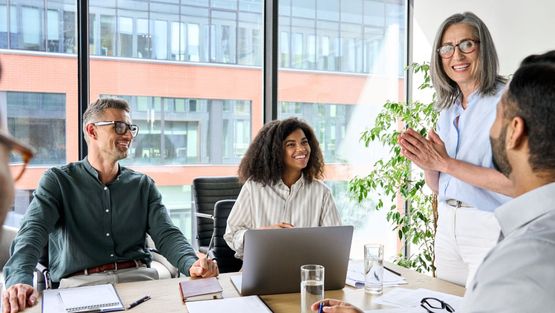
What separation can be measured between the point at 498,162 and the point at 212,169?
3.09 metres

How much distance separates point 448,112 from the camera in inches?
83.7

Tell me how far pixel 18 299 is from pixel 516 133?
4.81 feet

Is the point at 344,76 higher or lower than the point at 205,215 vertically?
higher

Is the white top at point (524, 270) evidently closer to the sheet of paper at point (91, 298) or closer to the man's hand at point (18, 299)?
the sheet of paper at point (91, 298)

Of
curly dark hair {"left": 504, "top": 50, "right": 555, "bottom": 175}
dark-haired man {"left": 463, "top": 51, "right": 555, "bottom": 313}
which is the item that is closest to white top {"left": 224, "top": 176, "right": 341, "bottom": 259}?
dark-haired man {"left": 463, "top": 51, "right": 555, "bottom": 313}

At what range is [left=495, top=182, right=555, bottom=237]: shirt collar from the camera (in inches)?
38.7

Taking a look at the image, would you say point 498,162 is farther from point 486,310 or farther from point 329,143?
point 329,143

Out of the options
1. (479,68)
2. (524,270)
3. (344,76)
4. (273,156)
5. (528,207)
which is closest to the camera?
(524,270)

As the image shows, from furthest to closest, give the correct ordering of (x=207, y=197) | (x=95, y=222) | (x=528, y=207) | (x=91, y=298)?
(x=207, y=197) → (x=95, y=222) → (x=91, y=298) → (x=528, y=207)

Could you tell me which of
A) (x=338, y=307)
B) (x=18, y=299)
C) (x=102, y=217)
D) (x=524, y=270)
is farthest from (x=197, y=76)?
(x=524, y=270)

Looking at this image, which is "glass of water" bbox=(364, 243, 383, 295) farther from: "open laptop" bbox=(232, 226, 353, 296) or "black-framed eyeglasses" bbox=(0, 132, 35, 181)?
"black-framed eyeglasses" bbox=(0, 132, 35, 181)

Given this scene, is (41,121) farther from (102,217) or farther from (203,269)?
(203,269)

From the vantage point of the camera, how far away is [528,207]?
1.01 meters

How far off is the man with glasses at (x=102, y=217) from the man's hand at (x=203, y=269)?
0.14 m
